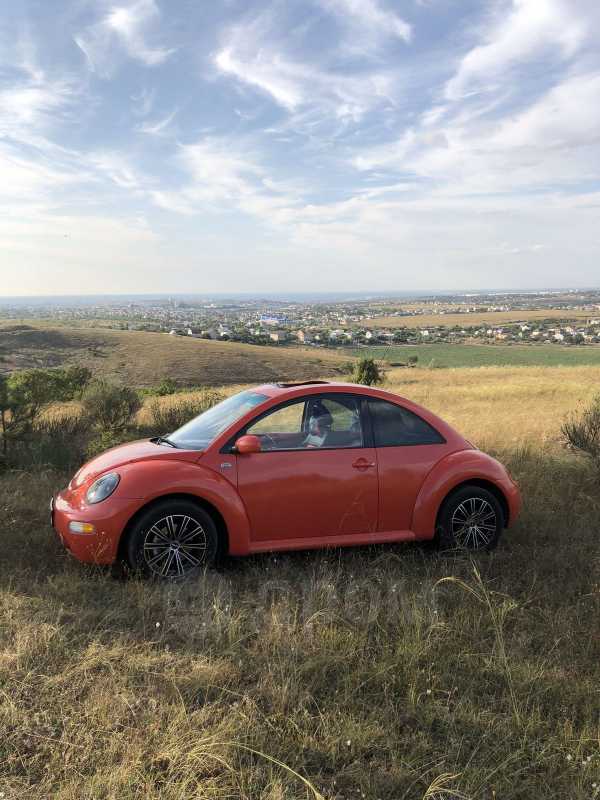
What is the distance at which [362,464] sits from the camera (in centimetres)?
477

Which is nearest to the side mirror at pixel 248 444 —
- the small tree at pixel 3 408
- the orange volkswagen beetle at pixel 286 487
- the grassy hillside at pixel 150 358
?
the orange volkswagen beetle at pixel 286 487

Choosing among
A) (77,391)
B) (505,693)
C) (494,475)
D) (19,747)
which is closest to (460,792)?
(505,693)

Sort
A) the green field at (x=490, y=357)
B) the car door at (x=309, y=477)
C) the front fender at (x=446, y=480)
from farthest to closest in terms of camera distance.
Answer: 1. the green field at (x=490, y=357)
2. the front fender at (x=446, y=480)
3. the car door at (x=309, y=477)

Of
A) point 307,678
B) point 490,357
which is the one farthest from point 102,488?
point 490,357

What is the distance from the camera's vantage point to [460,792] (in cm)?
251

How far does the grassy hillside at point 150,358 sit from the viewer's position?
5172 centimetres

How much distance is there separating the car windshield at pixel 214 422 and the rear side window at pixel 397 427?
3.09 ft

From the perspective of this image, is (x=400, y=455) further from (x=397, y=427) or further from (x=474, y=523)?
(x=474, y=523)

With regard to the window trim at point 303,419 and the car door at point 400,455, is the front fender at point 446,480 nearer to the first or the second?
the car door at point 400,455

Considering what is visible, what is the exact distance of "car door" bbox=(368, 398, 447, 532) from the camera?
15.8 ft

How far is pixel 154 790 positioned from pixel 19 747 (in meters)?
0.73

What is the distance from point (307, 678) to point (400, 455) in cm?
207

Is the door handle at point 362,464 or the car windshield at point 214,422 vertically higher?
the car windshield at point 214,422

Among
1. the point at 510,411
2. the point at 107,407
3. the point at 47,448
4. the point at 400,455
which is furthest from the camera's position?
the point at 510,411
